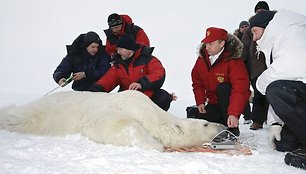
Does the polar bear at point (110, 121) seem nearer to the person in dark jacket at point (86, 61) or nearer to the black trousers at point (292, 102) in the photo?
the black trousers at point (292, 102)

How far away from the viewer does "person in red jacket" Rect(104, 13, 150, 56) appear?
6699 millimetres

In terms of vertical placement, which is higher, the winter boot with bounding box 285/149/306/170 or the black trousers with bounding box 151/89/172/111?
the winter boot with bounding box 285/149/306/170

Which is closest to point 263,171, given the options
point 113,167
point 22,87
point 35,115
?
point 113,167

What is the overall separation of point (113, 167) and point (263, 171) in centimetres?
115

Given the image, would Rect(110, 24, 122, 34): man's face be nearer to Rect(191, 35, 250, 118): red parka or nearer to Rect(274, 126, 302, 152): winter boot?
Rect(191, 35, 250, 118): red parka

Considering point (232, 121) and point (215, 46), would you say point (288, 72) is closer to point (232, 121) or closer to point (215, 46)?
point (232, 121)

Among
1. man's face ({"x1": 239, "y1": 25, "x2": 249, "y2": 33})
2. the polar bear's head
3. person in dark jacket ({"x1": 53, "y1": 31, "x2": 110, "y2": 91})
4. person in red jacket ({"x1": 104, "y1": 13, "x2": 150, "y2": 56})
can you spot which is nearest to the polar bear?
the polar bear's head

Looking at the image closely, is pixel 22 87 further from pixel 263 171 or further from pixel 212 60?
pixel 263 171

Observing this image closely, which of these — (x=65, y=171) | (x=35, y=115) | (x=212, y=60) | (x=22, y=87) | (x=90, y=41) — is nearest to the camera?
(x=65, y=171)

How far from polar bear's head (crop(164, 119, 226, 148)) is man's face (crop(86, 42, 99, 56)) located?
2438mm

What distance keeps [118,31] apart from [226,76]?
227 cm

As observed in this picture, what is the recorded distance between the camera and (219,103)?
17.7 feet

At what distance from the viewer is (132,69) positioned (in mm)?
5754

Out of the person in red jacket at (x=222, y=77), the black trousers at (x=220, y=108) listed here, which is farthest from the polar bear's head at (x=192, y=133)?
the black trousers at (x=220, y=108)
